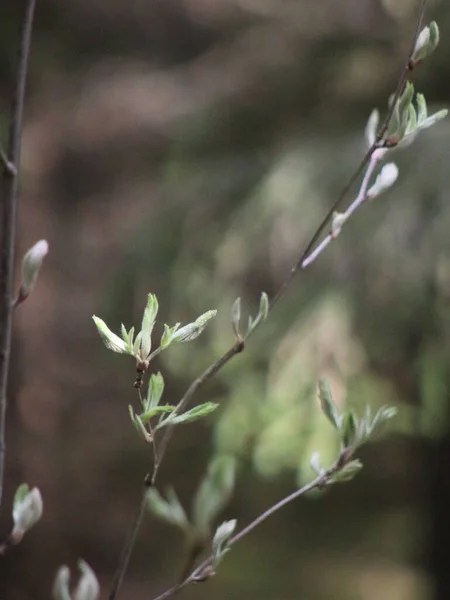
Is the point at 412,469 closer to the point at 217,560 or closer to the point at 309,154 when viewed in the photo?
the point at 309,154

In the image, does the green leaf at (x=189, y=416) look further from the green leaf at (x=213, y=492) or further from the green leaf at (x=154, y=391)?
the green leaf at (x=213, y=492)

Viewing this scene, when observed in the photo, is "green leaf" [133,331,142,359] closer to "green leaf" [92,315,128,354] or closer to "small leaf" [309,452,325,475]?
"green leaf" [92,315,128,354]

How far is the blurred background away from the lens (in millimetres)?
1440

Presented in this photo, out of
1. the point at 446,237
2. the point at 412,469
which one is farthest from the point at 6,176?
the point at 412,469

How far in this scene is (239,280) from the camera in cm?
162

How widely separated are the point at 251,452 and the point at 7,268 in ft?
4.53

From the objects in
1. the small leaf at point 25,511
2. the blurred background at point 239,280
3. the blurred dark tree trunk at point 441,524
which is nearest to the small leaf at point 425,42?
the small leaf at point 25,511

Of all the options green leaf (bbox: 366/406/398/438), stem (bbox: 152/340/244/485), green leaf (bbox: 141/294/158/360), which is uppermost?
green leaf (bbox: 141/294/158/360)

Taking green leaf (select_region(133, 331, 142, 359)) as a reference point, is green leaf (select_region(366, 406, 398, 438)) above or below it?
below

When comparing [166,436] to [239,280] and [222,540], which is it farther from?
[239,280]

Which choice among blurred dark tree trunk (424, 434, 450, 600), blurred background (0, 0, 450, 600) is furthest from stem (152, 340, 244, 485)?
blurred dark tree trunk (424, 434, 450, 600)

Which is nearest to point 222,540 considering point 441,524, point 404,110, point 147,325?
point 147,325

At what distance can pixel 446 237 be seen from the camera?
132 centimetres

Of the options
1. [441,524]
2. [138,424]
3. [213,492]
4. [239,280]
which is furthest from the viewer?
[441,524]
